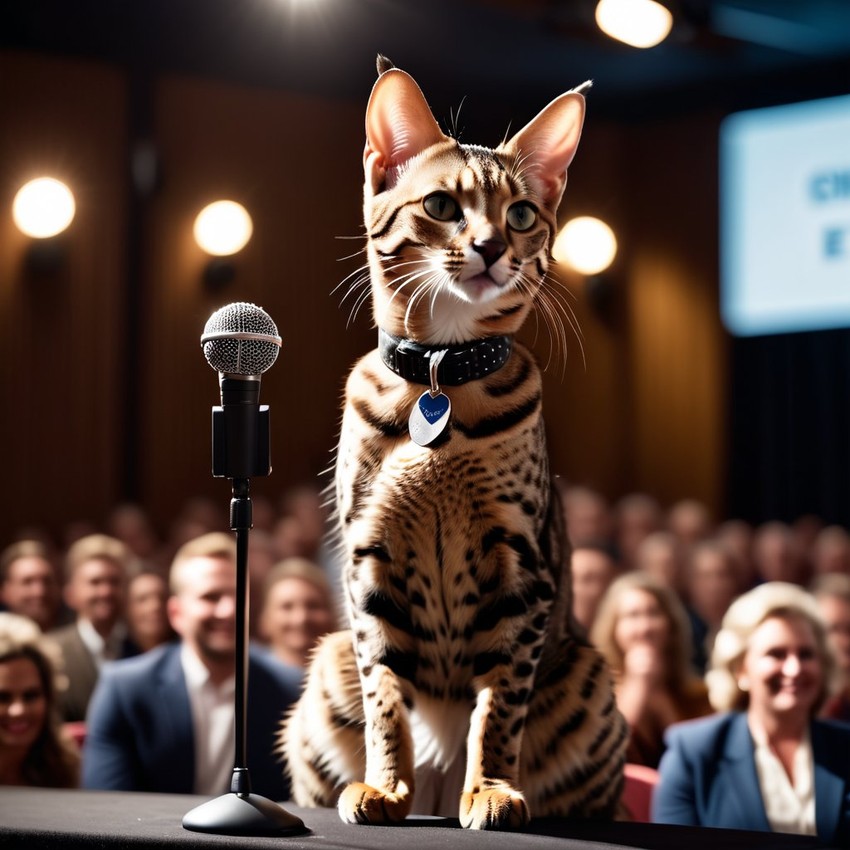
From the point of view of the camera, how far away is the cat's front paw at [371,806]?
5.78ft

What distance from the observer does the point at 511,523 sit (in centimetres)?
186

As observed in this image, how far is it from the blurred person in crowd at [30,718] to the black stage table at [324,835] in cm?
118

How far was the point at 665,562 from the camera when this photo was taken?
4914 millimetres

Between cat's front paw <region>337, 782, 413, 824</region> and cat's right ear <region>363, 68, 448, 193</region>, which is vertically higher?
cat's right ear <region>363, 68, 448, 193</region>

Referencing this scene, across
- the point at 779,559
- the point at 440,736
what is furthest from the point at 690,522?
the point at 440,736

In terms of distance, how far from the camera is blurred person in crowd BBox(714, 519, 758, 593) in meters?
4.75

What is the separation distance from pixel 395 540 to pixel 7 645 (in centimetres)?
168

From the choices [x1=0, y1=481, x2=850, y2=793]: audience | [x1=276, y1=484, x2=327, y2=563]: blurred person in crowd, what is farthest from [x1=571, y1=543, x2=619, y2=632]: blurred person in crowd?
[x1=276, y1=484, x2=327, y2=563]: blurred person in crowd

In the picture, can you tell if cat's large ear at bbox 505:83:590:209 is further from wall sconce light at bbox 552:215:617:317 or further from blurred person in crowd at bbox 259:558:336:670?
wall sconce light at bbox 552:215:617:317

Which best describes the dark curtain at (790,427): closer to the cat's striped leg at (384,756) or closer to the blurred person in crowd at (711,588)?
the blurred person in crowd at (711,588)

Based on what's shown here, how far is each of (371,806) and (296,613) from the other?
187 cm

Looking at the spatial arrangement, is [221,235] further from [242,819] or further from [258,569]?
[242,819]

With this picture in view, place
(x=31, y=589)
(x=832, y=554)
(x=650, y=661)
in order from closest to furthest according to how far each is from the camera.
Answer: (x=650, y=661), (x=31, y=589), (x=832, y=554)

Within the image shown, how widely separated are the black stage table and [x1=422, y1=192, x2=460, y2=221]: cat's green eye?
0.89 m
